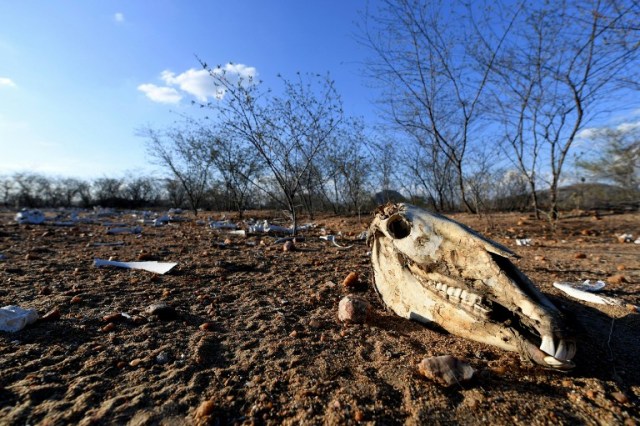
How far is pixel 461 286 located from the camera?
5.96 ft

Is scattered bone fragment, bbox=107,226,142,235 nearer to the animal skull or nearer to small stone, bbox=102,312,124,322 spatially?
small stone, bbox=102,312,124,322

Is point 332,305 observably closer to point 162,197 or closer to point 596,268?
point 596,268

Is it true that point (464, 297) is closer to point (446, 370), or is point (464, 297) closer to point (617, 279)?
point (446, 370)

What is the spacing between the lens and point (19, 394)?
1.41 m

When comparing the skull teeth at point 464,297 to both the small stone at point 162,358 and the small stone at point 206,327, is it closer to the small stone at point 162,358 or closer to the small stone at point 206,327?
the small stone at point 206,327

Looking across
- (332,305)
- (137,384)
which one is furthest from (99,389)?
(332,305)

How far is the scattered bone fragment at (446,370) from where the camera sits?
148cm

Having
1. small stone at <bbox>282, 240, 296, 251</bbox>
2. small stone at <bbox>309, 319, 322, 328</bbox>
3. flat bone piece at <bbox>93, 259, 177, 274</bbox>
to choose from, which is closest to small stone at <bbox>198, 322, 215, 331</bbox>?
small stone at <bbox>309, 319, 322, 328</bbox>

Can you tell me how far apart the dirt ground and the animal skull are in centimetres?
14

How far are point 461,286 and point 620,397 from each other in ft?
2.48

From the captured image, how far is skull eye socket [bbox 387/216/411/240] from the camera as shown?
224 centimetres

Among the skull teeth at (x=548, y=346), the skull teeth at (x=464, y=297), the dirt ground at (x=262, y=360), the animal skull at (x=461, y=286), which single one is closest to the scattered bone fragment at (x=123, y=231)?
the dirt ground at (x=262, y=360)

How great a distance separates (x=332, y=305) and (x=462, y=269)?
111 cm

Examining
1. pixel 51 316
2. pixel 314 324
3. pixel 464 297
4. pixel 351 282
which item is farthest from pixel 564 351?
pixel 51 316
